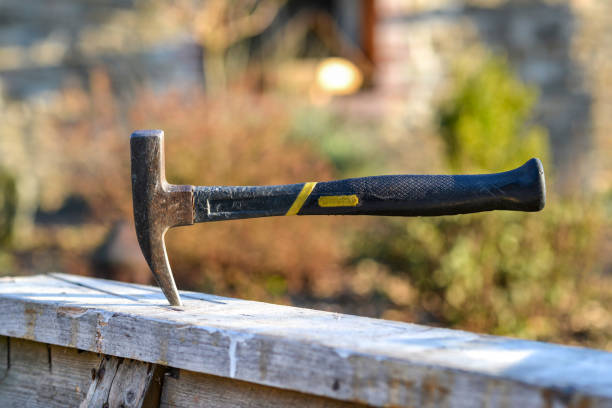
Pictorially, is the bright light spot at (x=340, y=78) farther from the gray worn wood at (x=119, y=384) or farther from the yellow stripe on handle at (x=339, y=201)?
the gray worn wood at (x=119, y=384)

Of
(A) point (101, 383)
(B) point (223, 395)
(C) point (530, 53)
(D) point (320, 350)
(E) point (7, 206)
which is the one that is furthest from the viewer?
(C) point (530, 53)

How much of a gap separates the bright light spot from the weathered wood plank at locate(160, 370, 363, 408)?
740 cm

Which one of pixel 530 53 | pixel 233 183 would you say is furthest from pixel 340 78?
pixel 233 183

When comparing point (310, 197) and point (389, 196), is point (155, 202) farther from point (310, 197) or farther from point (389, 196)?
point (389, 196)

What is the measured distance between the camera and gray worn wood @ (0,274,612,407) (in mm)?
1175

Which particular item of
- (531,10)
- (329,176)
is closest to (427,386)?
(329,176)

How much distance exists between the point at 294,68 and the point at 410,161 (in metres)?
2.76

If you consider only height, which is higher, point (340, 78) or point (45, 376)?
point (340, 78)

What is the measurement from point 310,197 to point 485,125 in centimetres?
340

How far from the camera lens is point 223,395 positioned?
1.51 meters

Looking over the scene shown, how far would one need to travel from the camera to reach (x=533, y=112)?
8336 mm

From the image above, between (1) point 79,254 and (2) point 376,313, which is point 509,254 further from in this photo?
(1) point 79,254


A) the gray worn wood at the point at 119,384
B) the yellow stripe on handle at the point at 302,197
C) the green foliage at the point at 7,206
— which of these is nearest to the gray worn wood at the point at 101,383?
the gray worn wood at the point at 119,384

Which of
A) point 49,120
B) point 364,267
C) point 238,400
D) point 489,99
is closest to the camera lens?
point 238,400
